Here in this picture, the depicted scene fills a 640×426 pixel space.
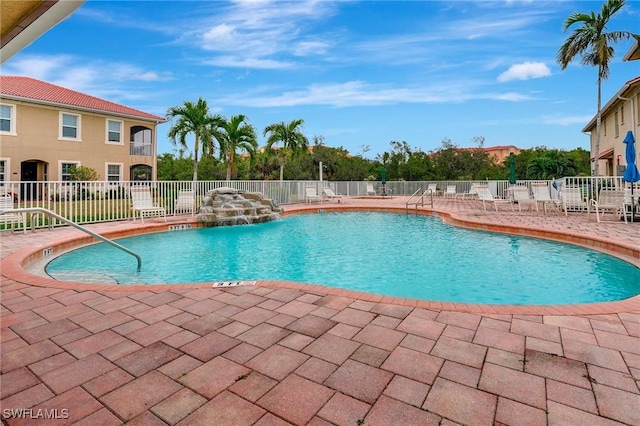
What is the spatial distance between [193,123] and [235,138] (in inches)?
97.2

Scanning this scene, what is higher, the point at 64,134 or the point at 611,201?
the point at 64,134

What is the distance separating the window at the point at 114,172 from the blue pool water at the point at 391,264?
13.7 metres

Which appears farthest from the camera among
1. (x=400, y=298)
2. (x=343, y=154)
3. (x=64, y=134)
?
(x=343, y=154)

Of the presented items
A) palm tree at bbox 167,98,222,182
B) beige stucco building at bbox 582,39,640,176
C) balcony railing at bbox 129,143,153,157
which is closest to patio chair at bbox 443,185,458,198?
beige stucco building at bbox 582,39,640,176

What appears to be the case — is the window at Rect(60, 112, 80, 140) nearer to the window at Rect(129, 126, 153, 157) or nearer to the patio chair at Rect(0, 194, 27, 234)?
the window at Rect(129, 126, 153, 157)

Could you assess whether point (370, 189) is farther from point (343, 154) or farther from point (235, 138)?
point (343, 154)

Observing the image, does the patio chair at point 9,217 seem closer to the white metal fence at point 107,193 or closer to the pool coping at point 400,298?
the white metal fence at point 107,193

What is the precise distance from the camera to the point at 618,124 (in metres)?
16.7

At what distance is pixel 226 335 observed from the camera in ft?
7.92

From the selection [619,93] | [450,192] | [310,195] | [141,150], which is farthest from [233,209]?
[619,93]

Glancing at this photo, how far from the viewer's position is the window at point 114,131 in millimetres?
19344

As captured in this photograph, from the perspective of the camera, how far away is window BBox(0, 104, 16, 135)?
1576cm

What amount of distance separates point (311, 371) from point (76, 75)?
794 inches

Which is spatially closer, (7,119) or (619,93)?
(619,93)
